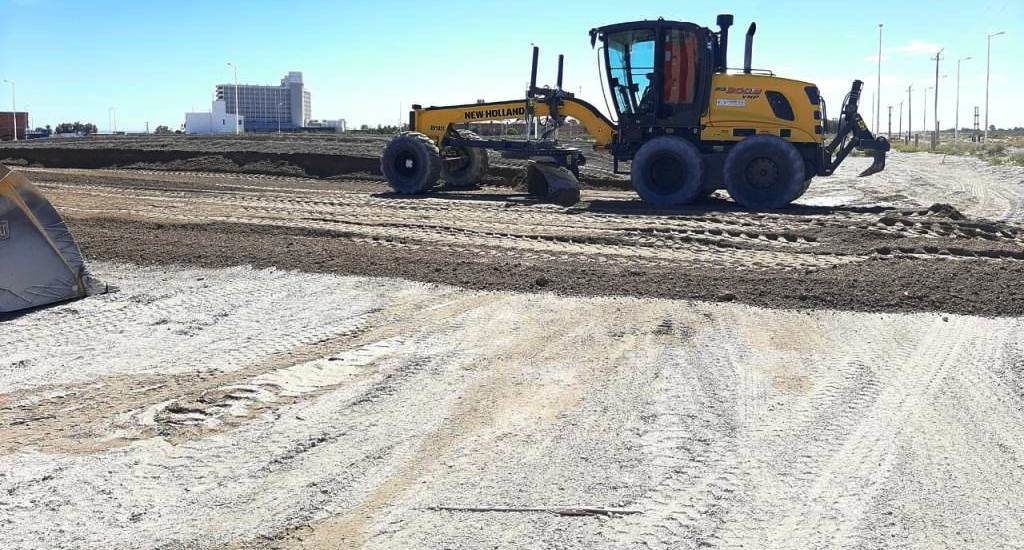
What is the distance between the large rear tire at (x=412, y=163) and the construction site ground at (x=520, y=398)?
24.2 ft

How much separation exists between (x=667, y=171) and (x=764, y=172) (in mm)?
1685

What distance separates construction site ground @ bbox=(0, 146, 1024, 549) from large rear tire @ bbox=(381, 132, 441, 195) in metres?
7.39

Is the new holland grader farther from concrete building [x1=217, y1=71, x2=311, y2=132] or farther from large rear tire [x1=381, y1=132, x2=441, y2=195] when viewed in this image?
concrete building [x1=217, y1=71, x2=311, y2=132]

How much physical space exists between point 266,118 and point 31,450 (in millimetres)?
Result: 111257

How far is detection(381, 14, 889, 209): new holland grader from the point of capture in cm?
1622

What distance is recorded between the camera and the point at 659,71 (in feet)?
54.4

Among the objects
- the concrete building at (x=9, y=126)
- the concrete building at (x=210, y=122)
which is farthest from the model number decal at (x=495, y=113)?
the concrete building at (x=210, y=122)

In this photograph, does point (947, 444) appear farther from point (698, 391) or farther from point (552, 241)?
point (552, 241)

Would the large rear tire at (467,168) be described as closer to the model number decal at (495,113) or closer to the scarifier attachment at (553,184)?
the model number decal at (495,113)

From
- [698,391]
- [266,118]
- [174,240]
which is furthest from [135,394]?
[266,118]

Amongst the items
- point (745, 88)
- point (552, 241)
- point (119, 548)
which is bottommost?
point (119, 548)

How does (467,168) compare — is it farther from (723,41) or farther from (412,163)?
(723,41)

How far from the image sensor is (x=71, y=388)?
20.1ft

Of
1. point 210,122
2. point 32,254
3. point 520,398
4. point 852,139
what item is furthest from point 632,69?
point 210,122
